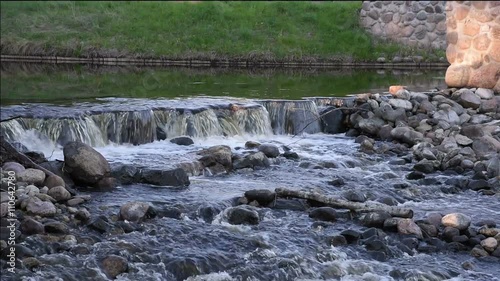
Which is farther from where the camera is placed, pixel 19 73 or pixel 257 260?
pixel 19 73

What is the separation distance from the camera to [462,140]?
1248 centimetres

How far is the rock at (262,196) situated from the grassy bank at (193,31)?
13.8m

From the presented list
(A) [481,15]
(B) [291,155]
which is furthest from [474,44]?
(B) [291,155]

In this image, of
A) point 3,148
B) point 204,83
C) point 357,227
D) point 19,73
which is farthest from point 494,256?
point 19,73

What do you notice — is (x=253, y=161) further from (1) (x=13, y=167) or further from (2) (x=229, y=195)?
(1) (x=13, y=167)

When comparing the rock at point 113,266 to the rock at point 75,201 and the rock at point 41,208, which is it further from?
the rock at point 75,201

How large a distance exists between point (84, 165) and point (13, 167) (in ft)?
2.75

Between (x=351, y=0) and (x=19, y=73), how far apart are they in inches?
520

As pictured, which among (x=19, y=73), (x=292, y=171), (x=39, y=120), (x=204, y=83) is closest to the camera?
(x=292, y=171)

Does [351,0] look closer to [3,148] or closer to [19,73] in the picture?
[19,73]

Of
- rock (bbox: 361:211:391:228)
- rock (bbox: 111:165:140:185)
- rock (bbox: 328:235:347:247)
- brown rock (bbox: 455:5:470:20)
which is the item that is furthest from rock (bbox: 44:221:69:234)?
brown rock (bbox: 455:5:470:20)

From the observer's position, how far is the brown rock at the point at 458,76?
582 inches

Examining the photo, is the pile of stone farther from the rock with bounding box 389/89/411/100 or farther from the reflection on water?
the reflection on water

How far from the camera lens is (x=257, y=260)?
7.64 metres
